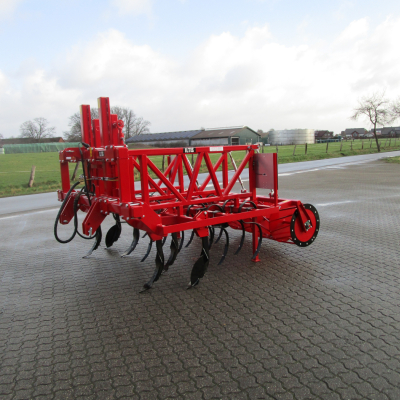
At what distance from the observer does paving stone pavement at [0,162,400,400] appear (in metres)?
2.80

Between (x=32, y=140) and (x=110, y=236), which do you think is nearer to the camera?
(x=110, y=236)

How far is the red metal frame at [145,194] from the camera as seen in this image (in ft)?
14.1

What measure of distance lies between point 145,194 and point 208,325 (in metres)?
1.61

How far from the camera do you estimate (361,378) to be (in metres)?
2.80

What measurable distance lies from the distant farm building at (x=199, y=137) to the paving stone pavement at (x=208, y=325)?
192 ft

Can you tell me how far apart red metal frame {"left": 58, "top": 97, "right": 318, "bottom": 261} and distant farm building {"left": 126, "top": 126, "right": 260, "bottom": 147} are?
191ft

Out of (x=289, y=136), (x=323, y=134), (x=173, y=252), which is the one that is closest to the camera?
(x=173, y=252)

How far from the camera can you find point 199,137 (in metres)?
67.4

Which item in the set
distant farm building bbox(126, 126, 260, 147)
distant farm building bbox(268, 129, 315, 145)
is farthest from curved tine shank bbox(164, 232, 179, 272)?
distant farm building bbox(268, 129, 315, 145)

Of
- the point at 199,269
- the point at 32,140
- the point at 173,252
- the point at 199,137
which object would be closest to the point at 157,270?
the point at 173,252

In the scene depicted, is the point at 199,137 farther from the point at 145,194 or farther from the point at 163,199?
the point at 145,194

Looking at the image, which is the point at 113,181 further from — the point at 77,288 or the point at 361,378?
the point at 361,378

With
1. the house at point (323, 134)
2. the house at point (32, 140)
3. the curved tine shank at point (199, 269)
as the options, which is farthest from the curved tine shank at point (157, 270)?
the house at point (323, 134)

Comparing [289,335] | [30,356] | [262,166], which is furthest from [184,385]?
[262,166]
